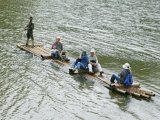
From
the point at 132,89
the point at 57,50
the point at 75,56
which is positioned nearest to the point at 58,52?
the point at 57,50

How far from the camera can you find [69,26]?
49875 millimetres

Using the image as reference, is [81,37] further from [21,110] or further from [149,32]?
[21,110]

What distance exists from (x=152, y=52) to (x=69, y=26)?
13.4 metres

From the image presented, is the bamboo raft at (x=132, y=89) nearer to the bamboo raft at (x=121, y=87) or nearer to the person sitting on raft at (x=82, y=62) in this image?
the bamboo raft at (x=121, y=87)

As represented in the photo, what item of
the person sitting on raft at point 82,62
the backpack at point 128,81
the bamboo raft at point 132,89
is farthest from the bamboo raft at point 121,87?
the person sitting on raft at point 82,62

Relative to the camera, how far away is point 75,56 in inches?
1474

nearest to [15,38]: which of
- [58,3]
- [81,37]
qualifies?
[81,37]

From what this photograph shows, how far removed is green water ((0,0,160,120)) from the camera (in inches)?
979

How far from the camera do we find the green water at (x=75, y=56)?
2486 cm

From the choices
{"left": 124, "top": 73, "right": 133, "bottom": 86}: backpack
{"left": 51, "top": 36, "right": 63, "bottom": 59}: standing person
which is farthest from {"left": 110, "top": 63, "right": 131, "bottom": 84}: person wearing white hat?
{"left": 51, "top": 36, "right": 63, "bottom": 59}: standing person

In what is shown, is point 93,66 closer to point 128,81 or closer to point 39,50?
point 128,81

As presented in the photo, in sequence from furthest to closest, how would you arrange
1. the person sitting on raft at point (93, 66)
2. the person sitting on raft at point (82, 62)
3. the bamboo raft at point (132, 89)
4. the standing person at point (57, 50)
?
the standing person at point (57, 50) < the person sitting on raft at point (82, 62) < the person sitting on raft at point (93, 66) < the bamboo raft at point (132, 89)

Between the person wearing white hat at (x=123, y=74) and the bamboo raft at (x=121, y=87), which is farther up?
the person wearing white hat at (x=123, y=74)

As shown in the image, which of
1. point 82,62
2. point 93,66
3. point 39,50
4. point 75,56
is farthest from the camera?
point 39,50
